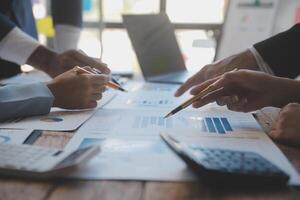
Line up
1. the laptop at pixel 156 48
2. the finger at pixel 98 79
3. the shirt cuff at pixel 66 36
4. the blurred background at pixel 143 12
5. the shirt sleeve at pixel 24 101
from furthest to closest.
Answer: the blurred background at pixel 143 12 < the shirt cuff at pixel 66 36 < the laptop at pixel 156 48 < the finger at pixel 98 79 < the shirt sleeve at pixel 24 101

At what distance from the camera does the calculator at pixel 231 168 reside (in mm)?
393

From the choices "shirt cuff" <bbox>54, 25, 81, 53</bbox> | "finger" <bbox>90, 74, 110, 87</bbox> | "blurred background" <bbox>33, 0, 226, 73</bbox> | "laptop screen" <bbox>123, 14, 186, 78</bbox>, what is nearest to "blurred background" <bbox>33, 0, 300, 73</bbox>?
"blurred background" <bbox>33, 0, 226, 73</bbox>

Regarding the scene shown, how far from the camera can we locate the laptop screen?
122cm

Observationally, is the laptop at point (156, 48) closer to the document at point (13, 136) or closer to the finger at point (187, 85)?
the finger at point (187, 85)

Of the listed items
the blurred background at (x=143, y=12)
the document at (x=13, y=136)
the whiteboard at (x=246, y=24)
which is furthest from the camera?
the whiteboard at (x=246, y=24)

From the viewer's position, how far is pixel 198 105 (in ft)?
2.46

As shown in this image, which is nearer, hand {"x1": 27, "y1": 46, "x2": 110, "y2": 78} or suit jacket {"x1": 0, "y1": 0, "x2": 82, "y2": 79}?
hand {"x1": 27, "y1": 46, "x2": 110, "y2": 78}

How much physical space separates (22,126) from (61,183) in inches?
10.2

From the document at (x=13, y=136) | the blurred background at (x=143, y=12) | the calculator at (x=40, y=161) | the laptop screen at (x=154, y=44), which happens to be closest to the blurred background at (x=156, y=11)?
the blurred background at (x=143, y=12)

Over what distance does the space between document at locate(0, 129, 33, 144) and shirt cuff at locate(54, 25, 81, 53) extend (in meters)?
0.91

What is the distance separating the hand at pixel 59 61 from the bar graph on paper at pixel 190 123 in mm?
299

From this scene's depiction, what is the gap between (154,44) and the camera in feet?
4.17

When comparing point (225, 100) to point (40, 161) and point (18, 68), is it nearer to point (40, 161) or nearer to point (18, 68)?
point (40, 161)

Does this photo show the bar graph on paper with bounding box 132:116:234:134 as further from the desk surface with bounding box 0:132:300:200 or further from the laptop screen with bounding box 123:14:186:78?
the laptop screen with bounding box 123:14:186:78
